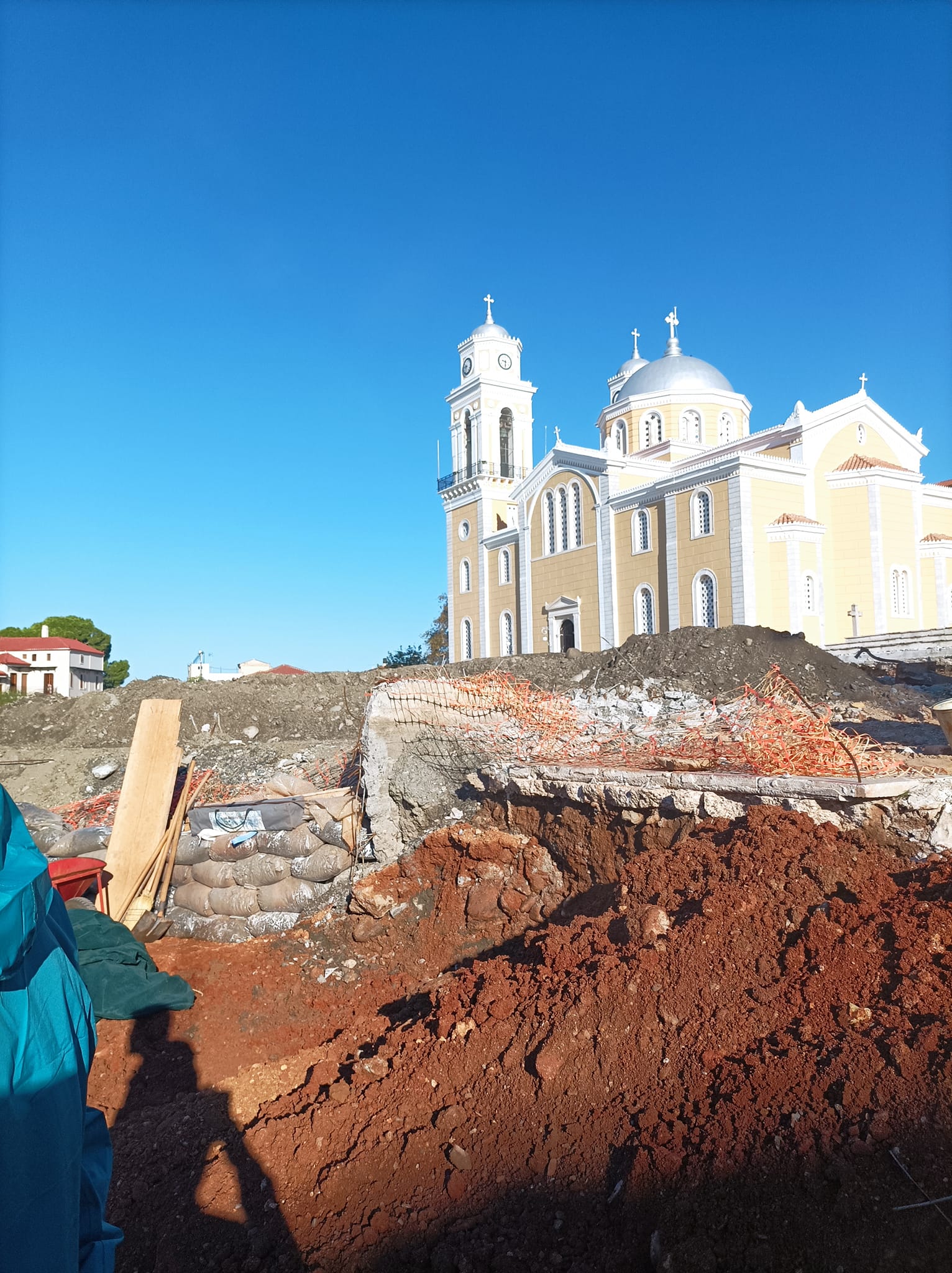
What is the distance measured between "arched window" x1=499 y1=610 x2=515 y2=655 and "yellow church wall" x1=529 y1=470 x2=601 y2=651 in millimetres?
1815

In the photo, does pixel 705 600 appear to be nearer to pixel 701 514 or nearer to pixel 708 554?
pixel 708 554

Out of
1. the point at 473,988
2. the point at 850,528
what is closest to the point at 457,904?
the point at 473,988

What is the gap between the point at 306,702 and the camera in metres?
16.9

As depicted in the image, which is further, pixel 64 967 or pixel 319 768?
pixel 319 768

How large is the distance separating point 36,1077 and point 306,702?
15.3 metres

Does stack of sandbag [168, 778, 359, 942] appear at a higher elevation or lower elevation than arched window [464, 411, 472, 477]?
lower

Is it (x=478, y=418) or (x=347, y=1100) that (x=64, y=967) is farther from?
(x=478, y=418)

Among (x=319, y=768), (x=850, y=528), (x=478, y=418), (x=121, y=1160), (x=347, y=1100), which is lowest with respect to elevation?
(x=121, y=1160)

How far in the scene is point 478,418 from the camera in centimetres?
3225

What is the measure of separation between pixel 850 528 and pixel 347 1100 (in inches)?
857

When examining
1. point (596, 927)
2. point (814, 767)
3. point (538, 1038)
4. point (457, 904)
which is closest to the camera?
point (538, 1038)

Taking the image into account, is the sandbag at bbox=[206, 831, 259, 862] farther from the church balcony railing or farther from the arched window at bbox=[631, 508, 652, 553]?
the church balcony railing

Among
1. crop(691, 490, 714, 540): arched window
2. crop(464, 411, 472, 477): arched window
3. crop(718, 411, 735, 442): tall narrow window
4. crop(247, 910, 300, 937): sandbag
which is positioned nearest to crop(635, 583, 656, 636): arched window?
crop(691, 490, 714, 540): arched window

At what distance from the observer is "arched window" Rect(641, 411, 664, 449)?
96.5 feet
